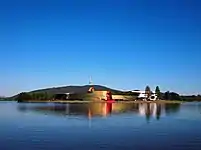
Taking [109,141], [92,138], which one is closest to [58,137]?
[92,138]

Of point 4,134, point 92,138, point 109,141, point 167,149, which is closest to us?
point 167,149

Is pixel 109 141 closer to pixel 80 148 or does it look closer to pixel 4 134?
pixel 80 148

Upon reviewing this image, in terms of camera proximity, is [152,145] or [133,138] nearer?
[152,145]

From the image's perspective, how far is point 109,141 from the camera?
27641mm

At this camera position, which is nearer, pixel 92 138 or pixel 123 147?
pixel 123 147

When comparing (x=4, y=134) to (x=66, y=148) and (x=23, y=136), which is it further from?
(x=66, y=148)

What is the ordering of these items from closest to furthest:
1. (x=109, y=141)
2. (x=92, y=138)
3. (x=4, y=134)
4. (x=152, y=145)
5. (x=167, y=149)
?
(x=167, y=149) → (x=152, y=145) → (x=109, y=141) → (x=92, y=138) → (x=4, y=134)

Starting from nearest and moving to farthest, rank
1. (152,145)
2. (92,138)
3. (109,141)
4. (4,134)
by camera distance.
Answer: (152,145)
(109,141)
(92,138)
(4,134)

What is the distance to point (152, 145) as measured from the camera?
2575 centimetres

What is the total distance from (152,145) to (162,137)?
4419 millimetres

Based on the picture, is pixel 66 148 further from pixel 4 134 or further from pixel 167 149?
pixel 4 134

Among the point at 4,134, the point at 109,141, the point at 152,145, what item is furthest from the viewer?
the point at 4,134

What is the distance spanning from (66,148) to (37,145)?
90.9 inches

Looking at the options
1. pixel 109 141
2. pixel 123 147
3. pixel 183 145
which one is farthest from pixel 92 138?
pixel 183 145
